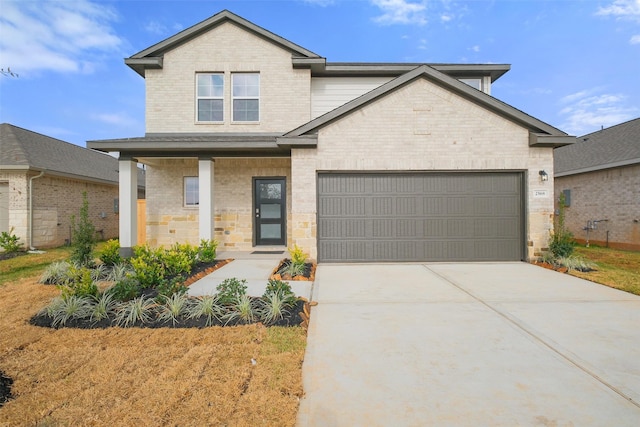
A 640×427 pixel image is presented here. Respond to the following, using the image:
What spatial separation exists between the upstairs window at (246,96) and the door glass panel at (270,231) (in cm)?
373

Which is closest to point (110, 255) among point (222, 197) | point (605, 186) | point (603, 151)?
point (222, 197)

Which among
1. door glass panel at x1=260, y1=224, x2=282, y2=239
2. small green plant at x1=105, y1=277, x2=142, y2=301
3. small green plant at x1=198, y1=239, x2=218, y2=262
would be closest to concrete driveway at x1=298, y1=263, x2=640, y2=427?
small green plant at x1=105, y1=277, x2=142, y2=301

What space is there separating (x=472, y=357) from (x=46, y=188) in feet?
52.0

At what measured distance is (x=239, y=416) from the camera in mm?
2387

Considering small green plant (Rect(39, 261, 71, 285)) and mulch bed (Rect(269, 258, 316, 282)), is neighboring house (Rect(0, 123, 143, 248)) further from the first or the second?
mulch bed (Rect(269, 258, 316, 282))

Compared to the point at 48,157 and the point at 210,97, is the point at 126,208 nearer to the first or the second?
the point at 210,97

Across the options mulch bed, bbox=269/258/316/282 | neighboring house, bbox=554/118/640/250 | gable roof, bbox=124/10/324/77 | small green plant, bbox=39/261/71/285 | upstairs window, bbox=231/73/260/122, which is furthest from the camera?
neighboring house, bbox=554/118/640/250

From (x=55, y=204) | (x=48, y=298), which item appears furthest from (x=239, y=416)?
(x=55, y=204)

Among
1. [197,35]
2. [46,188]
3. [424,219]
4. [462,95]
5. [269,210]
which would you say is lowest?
[424,219]

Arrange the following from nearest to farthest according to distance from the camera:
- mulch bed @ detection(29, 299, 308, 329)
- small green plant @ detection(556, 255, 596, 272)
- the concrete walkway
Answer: mulch bed @ detection(29, 299, 308, 329)
the concrete walkway
small green plant @ detection(556, 255, 596, 272)

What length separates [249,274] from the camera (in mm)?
7309

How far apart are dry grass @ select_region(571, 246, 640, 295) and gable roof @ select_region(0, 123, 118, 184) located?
17482mm

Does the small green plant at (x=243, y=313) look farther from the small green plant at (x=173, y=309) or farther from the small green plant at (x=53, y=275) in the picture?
the small green plant at (x=53, y=275)

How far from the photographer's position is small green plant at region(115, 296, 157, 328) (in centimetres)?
434
